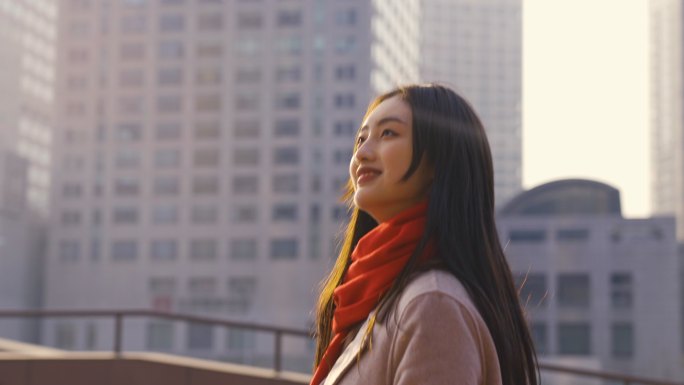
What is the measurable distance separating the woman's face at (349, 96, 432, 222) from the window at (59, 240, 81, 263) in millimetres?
81005

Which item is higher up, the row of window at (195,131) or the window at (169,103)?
the window at (169,103)

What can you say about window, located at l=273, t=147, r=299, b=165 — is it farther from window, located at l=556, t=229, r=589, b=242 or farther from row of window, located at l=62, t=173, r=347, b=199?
window, located at l=556, t=229, r=589, b=242

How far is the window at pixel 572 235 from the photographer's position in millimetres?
72250

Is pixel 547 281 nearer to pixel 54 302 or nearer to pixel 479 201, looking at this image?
pixel 54 302

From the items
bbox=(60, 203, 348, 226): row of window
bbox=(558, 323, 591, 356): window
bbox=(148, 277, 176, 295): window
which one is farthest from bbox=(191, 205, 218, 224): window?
bbox=(558, 323, 591, 356): window

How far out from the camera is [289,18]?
A: 269 feet

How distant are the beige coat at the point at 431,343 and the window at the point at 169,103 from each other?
81.1m

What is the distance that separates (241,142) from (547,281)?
29.1 m

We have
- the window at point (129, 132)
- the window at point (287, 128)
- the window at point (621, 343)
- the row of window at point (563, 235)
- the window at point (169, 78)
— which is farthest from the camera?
the window at point (169, 78)

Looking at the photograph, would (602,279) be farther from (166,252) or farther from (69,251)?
(69,251)

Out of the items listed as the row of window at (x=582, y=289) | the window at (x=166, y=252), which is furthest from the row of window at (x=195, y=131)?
the row of window at (x=582, y=289)

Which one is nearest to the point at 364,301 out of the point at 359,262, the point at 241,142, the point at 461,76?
the point at 359,262

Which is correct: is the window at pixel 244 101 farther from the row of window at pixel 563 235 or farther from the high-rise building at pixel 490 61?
the high-rise building at pixel 490 61

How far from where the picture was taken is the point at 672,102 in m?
162
